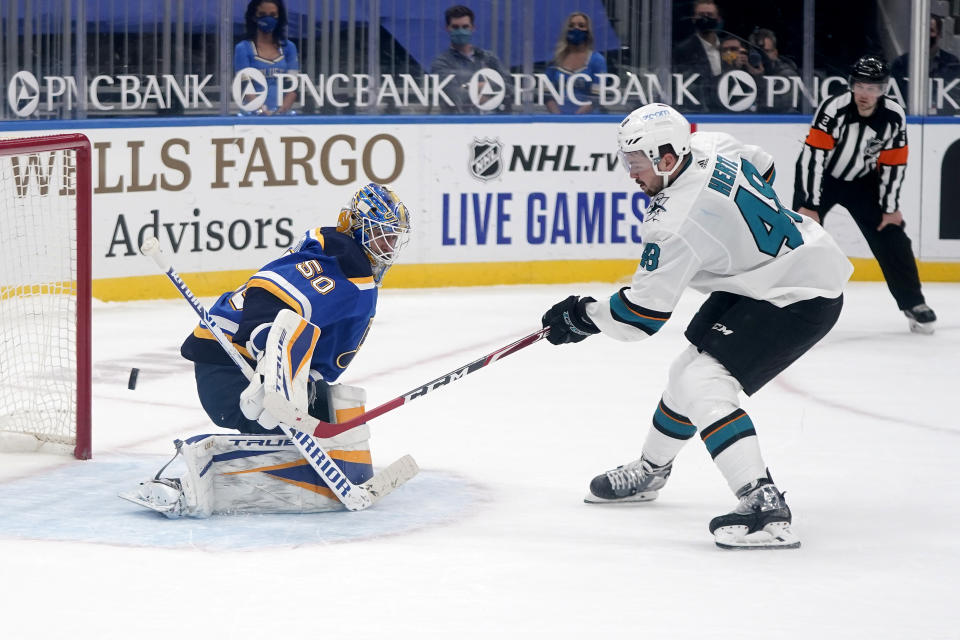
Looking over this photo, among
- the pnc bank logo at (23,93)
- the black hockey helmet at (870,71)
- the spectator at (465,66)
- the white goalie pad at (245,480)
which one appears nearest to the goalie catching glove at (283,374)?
the white goalie pad at (245,480)

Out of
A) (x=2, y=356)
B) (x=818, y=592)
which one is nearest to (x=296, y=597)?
(x=818, y=592)

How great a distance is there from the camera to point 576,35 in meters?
7.88

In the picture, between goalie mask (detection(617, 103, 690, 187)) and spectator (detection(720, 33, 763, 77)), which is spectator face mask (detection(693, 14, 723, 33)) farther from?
goalie mask (detection(617, 103, 690, 187))

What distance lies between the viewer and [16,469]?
378 cm

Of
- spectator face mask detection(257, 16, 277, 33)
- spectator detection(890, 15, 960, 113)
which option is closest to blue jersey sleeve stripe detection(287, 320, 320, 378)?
spectator face mask detection(257, 16, 277, 33)

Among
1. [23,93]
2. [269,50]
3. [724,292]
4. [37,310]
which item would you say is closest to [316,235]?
[724,292]

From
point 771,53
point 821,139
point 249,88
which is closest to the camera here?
point 821,139

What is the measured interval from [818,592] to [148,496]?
1.46 metres

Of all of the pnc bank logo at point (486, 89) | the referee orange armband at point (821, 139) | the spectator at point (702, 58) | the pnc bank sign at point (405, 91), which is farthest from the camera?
the spectator at point (702, 58)

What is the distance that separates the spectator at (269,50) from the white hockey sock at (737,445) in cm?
465

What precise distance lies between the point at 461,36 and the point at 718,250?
485 cm

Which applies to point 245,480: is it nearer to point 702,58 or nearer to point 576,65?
point 576,65

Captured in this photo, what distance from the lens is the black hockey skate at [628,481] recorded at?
3.51 meters

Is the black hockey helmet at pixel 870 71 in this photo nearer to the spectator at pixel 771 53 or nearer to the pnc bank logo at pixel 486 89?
the spectator at pixel 771 53
